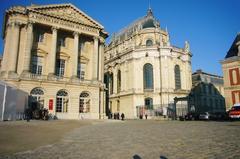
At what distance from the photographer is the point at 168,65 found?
46.7m

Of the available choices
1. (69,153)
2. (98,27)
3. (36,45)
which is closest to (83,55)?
(98,27)

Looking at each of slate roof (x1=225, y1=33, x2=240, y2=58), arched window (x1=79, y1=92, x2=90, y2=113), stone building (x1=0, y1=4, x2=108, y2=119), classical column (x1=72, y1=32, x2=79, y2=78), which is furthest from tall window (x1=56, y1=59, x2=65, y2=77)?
slate roof (x1=225, y1=33, x2=240, y2=58)

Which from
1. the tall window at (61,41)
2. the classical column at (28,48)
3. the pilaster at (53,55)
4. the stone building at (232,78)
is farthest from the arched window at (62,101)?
the stone building at (232,78)

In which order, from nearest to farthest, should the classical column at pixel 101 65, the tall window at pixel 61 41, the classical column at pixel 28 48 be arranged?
the classical column at pixel 28 48 < the tall window at pixel 61 41 < the classical column at pixel 101 65

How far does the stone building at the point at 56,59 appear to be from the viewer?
29.4 metres

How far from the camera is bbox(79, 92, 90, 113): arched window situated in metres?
32.8

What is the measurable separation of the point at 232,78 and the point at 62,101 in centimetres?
2809

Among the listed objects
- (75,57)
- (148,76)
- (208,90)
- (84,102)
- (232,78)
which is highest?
(75,57)

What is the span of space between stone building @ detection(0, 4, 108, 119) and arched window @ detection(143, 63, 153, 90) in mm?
13285

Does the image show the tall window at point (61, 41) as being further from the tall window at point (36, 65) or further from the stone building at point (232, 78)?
the stone building at point (232, 78)

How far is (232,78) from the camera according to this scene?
122ft

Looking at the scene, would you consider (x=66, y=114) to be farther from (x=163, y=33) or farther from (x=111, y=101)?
(x=163, y=33)

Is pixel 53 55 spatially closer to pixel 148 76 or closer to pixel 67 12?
pixel 67 12

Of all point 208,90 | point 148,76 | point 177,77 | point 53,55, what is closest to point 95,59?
point 53,55
